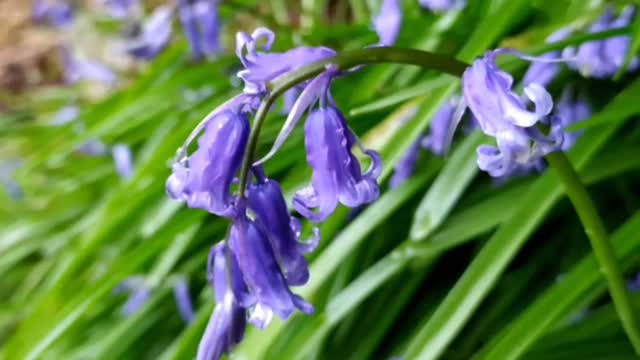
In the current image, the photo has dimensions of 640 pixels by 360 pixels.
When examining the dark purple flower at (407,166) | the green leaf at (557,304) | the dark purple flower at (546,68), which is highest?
the dark purple flower at (407,166)

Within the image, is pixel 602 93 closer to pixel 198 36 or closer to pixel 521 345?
pixel 521 345

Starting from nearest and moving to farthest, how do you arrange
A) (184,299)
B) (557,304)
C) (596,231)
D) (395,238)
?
(596,231) → (557,304) → (395,238) → (184,299)

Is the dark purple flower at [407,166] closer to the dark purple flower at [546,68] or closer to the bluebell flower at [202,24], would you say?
the dark purple flower at [546,68]

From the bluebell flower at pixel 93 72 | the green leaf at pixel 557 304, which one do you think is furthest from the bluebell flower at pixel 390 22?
the bluebell flower at pixel 93 72

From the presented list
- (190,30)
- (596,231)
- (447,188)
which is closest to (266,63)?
(596,231)

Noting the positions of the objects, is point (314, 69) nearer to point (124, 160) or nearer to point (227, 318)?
point (227, 318)

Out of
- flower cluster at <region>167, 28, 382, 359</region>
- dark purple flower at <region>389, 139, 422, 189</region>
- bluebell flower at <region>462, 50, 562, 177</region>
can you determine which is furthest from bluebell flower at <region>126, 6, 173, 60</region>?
bluebell flower at <region>462, 50, 562, 177</region>
